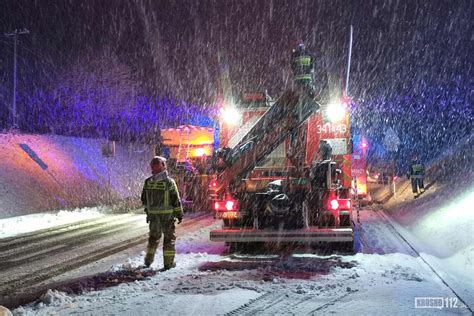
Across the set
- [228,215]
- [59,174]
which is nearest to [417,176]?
[228,215]

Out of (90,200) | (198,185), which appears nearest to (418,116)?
(198,185)

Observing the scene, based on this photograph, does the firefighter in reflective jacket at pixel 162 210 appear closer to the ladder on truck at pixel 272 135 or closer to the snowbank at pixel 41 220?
the ladder on truck at pixel 272 135

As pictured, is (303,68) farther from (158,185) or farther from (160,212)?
Result: (160,212)

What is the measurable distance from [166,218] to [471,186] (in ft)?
31.4

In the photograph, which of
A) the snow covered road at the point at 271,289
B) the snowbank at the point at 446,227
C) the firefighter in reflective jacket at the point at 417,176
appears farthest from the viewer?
the firefighter in reflective jacket at the point at 417,176

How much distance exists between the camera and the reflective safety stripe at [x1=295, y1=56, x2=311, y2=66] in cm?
888

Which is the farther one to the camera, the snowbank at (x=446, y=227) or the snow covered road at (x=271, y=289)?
the snowbank at (x=446, y=227)

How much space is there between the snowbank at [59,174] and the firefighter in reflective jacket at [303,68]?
1131 centimetres

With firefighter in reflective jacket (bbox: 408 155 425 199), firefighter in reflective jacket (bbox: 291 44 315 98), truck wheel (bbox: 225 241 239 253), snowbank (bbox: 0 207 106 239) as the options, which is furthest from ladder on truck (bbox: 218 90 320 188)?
firefighter in reflective jacket (bbox: 408 155 425 199)

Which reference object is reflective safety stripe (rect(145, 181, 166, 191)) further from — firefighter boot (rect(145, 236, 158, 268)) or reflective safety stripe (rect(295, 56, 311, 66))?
reflective safety stripe (rect(295, 56, 311, 66))

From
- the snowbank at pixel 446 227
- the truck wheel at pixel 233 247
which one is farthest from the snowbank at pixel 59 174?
the snowbank at pixel 446 227

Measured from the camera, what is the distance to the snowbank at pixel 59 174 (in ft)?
57.0

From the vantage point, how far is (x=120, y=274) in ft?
22.7

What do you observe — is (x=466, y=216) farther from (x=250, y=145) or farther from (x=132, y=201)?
(x=132, y=201)
